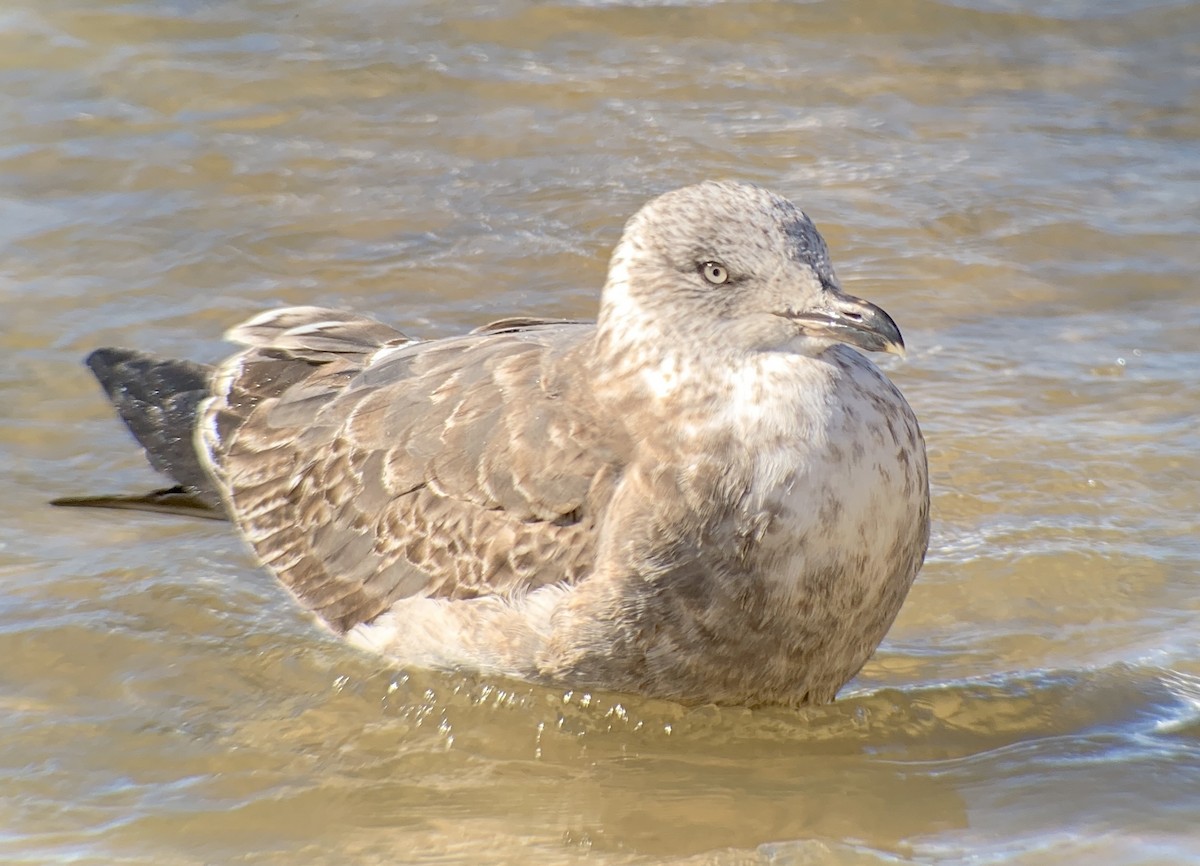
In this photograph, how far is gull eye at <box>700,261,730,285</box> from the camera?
4066 millimetres

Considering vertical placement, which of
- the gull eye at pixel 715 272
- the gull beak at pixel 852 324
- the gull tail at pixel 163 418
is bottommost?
the gull tail at pixel 163 418

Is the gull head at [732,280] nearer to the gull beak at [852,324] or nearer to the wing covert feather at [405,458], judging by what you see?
the gull beak at [852,324]

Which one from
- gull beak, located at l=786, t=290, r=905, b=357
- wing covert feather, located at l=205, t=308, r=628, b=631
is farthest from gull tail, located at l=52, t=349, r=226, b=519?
gull beak, located at l=786, t=290, r=905, b=357

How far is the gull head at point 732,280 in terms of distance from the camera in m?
3.94

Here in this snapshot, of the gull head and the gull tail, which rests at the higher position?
the gull head

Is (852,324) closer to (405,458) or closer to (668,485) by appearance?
(668,485)

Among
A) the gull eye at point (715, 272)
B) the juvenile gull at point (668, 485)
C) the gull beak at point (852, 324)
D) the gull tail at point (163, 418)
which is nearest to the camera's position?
the gull beak at point (852, 324)

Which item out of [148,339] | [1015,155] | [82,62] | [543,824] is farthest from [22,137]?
[543,824]

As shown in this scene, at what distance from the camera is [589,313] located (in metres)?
6.71

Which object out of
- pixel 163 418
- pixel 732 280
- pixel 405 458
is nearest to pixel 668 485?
pixel 732 280

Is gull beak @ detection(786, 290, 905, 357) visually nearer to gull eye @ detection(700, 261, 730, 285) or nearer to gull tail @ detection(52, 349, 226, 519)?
gull eye @ detection(700, 261, 730, 285)

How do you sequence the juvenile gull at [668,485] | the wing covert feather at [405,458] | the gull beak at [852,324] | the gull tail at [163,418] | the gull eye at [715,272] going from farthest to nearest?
the gull tail at [163,418]
the wing covert feather at [405,458]
the gull eye at [715,272]
the juvenile gull at [668,485]
the gull beak at [852,324]

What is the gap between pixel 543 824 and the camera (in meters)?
3.85

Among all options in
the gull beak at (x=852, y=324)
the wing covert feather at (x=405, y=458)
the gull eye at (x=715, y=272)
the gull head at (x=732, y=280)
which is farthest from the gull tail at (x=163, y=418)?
the gull beak at (x=852, y=324)
